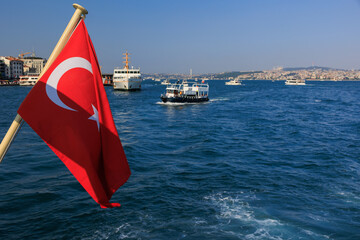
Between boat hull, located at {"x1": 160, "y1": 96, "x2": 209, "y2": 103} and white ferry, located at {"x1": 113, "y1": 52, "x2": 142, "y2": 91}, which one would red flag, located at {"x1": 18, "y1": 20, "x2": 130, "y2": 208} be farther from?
white ferry, located at {"x1": 113, "y1": 52, "x2": 142, "y2": 91}

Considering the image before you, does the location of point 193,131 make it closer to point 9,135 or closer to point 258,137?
point 258,137

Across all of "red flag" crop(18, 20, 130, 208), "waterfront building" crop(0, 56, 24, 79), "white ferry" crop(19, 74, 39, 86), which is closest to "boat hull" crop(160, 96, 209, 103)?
"red flag" crop(18, 20, 130, 208)

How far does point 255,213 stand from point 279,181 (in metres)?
3.93

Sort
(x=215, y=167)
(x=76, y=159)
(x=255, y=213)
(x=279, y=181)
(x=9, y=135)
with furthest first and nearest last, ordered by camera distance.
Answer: (x=215, y=167)
(x=279, y=181)
(x=255, y=213)
(x=76, y=159)
(x=9, y=135)

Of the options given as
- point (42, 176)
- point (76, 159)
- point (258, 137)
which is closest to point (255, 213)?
point (76, 159)

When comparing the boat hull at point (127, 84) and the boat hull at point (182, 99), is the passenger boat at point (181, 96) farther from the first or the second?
the boat hull at point (127, 84)

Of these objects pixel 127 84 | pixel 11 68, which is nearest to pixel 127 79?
pixel 127 84

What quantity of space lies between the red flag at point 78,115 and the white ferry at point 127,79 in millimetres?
89147

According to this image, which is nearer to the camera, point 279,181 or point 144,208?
point 144,208

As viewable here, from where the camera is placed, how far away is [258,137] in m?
24.7

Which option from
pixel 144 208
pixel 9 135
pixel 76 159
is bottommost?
pixel 144 208

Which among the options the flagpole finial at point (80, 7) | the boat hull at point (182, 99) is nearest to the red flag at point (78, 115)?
the flagpole finial at point (80, 7)

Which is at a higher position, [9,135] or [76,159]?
[9,135]

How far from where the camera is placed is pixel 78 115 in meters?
4.10
